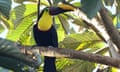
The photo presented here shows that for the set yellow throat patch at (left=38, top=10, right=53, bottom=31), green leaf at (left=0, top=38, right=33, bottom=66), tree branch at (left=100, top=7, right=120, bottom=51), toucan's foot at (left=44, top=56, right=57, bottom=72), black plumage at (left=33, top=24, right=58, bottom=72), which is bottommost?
toucan's foot at (left=44, top=56, right=57, bottom=72)

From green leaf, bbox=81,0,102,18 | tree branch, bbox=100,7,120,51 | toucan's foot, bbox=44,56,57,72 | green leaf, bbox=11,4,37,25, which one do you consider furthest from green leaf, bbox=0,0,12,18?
green leaf, bbox=11,4,37,25

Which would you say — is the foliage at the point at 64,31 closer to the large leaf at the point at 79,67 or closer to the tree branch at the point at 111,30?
the large leaf at the point at 79,67

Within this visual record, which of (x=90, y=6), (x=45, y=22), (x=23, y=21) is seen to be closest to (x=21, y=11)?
(x=23, y=21)

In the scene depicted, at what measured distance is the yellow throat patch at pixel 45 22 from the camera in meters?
4.22

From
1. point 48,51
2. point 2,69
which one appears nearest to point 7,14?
point 2,69

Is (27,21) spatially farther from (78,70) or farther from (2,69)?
(2,69)

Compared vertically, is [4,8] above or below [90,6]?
above

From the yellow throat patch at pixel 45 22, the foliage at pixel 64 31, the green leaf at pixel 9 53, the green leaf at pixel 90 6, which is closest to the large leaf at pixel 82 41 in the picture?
the foliage at pixel 64 31

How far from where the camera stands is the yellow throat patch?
4.22 metres

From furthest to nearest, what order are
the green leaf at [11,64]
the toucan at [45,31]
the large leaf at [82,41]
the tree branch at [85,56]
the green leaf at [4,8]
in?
the large leaf at [82,41], the toucan at [45,31], the tree branch at [85,56], the green leaf at [4,8], the green leaf at [11,64]

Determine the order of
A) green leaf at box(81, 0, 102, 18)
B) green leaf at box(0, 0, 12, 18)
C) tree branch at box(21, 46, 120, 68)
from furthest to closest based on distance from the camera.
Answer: tree branch at box(21, 46, 120, 68) < green leaf at box(81, 0, 102, 18) < green leaf at box(0, 0, 12, 18)

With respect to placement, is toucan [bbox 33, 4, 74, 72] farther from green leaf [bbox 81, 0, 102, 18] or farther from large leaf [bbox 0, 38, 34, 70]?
large leaf [bbox 0, 38, 34, 70]

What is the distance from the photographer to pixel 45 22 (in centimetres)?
422

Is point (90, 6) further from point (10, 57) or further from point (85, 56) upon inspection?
point (10, 57)
